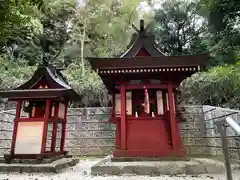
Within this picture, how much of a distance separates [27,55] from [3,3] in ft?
52.1

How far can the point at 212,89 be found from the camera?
1072cm

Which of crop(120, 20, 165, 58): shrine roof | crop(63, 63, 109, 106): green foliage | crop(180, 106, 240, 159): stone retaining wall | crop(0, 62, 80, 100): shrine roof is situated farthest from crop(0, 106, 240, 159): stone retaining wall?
crop(120, 20, 165, 58): shrine roof

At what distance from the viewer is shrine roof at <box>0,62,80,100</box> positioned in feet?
21.4

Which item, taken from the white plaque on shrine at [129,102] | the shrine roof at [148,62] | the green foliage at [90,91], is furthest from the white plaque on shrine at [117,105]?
the green foliage at [90,91]

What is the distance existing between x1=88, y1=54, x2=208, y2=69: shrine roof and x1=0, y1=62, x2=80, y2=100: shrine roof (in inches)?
54.0

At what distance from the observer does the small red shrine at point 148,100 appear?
608 cm

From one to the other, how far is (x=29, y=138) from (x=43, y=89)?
1.56 m

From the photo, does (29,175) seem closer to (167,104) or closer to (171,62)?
(167,104)

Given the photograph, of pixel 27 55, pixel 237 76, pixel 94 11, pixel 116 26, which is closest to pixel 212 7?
pixel 237 76

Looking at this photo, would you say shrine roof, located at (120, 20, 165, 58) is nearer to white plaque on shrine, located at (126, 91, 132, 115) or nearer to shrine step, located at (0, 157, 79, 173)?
white plaque on shrine, located at (126, 91, 132, 115)

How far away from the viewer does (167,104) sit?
261 inches

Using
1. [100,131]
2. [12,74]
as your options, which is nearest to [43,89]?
[100,131]

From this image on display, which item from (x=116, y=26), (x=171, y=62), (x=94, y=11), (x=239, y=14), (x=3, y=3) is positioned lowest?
(x=3, y=3)

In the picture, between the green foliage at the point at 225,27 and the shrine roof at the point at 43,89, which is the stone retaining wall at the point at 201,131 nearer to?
the green foliage at the point at 225,27
